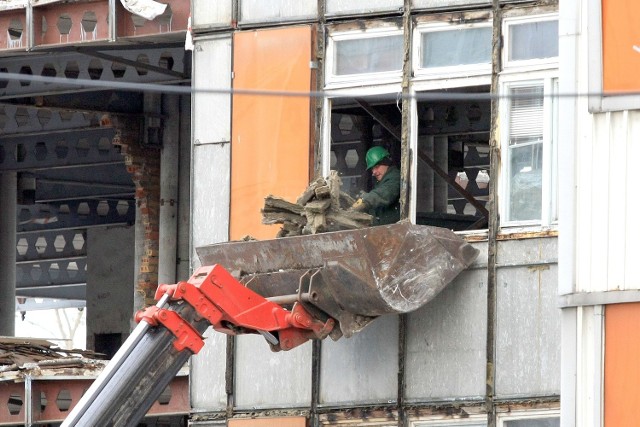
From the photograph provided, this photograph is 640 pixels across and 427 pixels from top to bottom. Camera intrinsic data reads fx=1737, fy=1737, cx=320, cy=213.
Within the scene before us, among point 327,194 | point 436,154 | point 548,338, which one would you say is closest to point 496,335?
point 548,338

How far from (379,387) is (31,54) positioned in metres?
8.05

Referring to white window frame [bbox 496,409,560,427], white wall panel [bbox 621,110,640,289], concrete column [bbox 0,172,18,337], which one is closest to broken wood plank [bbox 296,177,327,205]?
white window frame [bbox 496,409,560,427]

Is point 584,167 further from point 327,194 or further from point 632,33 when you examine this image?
point 327,194

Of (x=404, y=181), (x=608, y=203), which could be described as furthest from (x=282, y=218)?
(x=608, y=203)

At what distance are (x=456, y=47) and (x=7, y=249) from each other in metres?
15.5

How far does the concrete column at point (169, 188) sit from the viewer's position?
2456cm

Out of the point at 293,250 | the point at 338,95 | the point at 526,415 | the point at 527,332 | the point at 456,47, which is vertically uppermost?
the point at 456,47

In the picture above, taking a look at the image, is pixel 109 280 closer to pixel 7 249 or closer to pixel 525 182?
pixel 7 249

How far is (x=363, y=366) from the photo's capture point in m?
17.0

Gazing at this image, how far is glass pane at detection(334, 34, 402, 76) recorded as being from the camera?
17.2 metres

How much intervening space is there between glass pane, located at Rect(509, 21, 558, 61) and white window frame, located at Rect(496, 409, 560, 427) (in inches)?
130

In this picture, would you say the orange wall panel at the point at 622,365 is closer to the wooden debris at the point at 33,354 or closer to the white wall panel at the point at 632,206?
the white wall panel at the point at 632,206

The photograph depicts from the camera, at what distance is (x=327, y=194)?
16.2 metres

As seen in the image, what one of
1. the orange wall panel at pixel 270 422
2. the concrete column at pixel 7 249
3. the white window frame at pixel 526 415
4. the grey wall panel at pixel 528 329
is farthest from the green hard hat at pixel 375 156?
the concrete column at pixel 7 249
